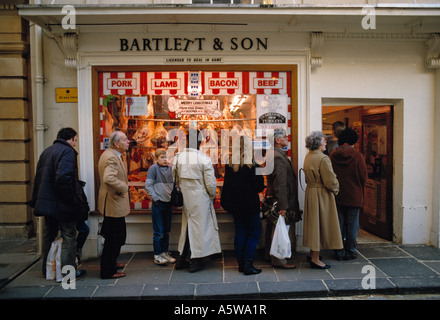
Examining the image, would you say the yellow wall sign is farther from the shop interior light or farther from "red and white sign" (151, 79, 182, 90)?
the shop interior light

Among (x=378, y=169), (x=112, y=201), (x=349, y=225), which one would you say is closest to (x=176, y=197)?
(x=112, y=201)

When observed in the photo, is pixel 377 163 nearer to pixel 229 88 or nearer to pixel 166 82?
pixel 229 88

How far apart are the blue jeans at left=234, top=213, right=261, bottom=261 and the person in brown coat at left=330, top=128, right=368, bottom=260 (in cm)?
156

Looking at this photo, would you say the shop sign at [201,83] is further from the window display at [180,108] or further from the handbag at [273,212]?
the handbag at [273,212]

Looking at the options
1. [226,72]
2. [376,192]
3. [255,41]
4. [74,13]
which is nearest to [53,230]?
[74,13]

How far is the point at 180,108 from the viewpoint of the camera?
604 cm

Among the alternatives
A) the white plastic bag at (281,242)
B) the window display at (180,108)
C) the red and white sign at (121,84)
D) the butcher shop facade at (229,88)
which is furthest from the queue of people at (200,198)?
the red and white sign at (121,84)

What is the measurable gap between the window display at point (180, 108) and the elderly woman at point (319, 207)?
1034 millimetres

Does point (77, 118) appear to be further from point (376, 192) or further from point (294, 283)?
point (376, 192)

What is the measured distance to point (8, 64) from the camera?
6527mm

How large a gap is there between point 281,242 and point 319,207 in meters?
0.76

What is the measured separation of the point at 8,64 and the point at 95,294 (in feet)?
15.7

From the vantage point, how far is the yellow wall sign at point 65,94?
5836 millimetres

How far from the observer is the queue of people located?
4578 millimetres
